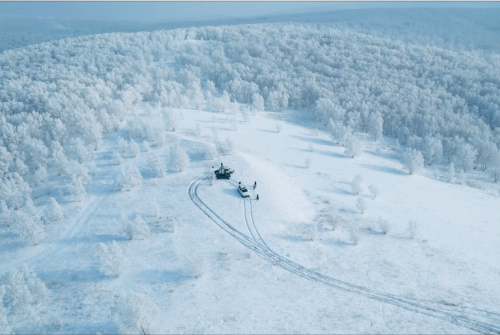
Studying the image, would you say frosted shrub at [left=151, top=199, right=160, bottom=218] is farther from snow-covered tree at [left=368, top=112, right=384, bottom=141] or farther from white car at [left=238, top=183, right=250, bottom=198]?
snow-covered tree at [left=368, top=112, right=384, bottom=141]

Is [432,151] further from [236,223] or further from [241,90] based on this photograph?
[241,90]

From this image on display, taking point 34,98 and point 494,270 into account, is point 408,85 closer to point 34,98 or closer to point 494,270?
point 494,270

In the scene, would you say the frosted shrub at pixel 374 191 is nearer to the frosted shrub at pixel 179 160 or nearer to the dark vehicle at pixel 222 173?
the dark vehicle at pixel 222 173

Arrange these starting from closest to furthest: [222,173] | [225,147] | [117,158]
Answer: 1. [222,173]
2. [117,158]
3. [225,147]

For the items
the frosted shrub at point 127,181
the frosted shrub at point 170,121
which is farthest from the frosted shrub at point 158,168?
→ the frosted shrub at point 170,121

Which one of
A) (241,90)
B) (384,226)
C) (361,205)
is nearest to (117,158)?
(361,205)

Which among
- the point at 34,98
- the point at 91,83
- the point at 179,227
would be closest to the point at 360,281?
the point at 179,227
